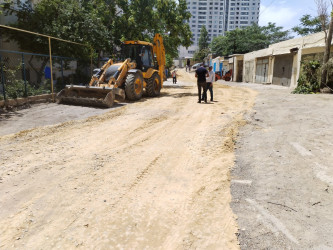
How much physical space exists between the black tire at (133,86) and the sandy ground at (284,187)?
6.23 m

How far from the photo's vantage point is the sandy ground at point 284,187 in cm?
263

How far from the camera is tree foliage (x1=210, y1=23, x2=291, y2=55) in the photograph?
51.5 m

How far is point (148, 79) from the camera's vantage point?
13547mm

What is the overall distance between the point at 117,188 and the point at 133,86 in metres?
8.45

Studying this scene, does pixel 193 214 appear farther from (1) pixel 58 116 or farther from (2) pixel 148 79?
(2) pixel 148 79

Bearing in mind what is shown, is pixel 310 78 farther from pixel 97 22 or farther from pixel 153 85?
pixel 97 22

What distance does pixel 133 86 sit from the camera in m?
11.6

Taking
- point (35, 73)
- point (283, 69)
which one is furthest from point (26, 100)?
point (283, 69)

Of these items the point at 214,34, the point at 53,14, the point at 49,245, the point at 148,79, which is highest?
the point at 214,34

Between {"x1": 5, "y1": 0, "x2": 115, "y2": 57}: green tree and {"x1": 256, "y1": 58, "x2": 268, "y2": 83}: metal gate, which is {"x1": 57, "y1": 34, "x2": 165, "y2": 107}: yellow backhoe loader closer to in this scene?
{"x1": 5, "y1": 0, "x2": 115, "y2": 57}: green tree

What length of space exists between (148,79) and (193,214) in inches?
438

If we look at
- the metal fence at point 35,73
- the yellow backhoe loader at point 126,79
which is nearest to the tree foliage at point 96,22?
the metal fence at point 35,73

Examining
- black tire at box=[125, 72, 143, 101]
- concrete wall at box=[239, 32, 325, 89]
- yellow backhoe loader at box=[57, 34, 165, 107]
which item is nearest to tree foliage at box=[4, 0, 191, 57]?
yellow backhoe loader at box=[57, 34, 165, 107]

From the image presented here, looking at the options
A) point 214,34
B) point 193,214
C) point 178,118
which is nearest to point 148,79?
point 178,118
